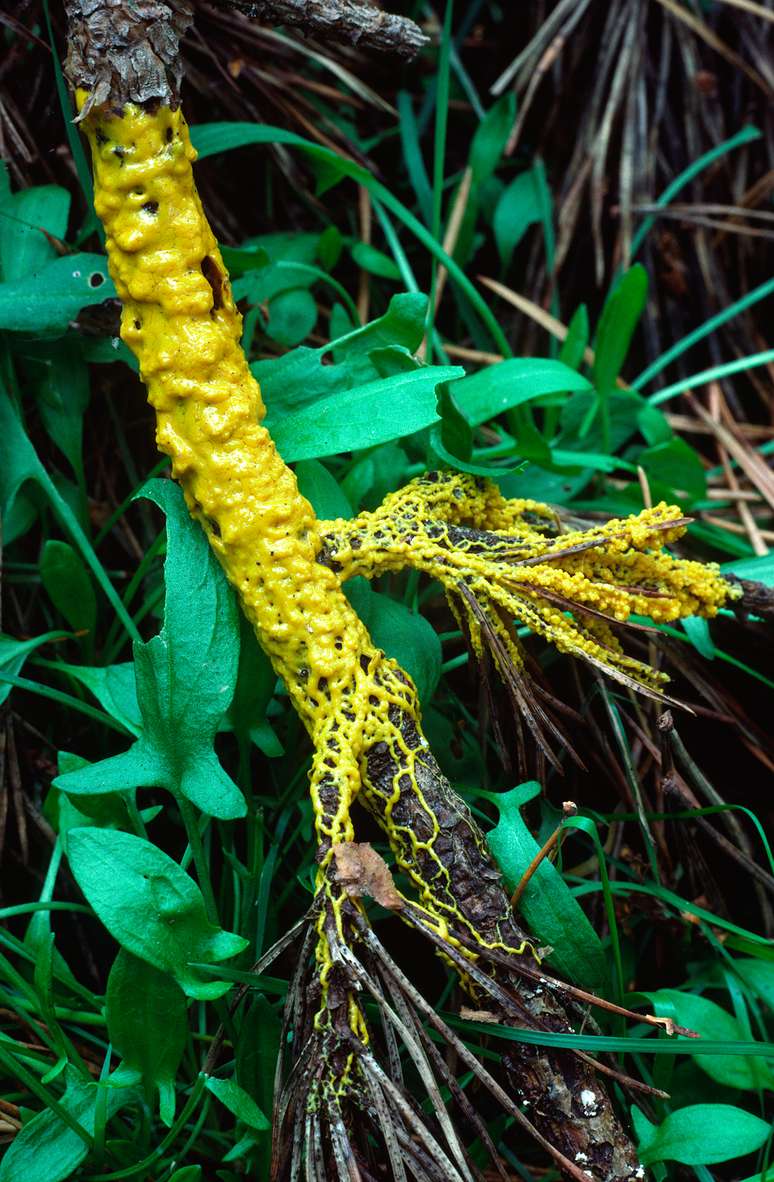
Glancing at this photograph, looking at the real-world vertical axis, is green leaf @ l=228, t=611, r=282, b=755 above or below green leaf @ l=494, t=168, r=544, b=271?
below

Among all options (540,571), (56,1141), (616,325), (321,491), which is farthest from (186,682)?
(616,325)

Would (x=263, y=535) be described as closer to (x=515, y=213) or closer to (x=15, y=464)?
(x=15, y=464)

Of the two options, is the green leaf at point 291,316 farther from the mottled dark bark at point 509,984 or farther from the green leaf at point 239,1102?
the green leaf at point 239,1102

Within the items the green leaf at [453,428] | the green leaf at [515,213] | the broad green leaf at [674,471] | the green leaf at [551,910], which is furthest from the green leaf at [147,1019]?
the green leaf at [515,213]

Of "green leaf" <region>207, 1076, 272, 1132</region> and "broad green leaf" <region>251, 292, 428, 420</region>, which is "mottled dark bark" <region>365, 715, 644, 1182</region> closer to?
"green leaf" <region>207, 1076, 272, 1132</region>

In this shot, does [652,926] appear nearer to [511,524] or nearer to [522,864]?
[522,864]

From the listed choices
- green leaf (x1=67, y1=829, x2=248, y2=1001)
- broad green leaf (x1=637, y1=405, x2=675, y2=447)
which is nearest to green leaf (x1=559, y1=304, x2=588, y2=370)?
broad green leaf (x1=637, y1=405, x2=675, y2=447)

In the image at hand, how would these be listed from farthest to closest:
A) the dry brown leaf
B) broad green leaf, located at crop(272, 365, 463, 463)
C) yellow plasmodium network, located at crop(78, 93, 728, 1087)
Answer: broad green leaf, located at crop(272, 365, 463, 463)
yellow plasmodium network, located at crop(78, 93, 728, 1087)
the dry brown leaf
